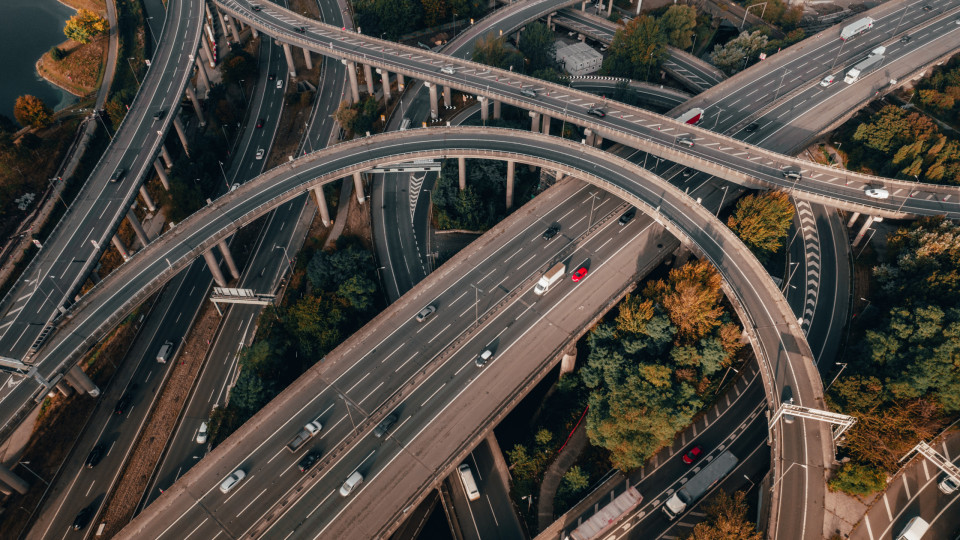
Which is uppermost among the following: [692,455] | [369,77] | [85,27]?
[85,27]

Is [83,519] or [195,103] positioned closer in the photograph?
[83,519]

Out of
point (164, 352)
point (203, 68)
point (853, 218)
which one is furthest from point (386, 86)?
point (853, 218)

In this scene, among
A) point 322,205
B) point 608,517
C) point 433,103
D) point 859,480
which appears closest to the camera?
point 859,480

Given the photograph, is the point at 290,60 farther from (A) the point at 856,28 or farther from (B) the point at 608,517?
(A) the point at 856,28

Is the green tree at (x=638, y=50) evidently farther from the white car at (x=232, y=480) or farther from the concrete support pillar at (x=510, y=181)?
the white car at (x=232, y=480)

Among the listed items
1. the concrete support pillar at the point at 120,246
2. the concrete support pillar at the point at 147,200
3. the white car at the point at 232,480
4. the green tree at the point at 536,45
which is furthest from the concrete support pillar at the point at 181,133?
the white car at the point at 232,480

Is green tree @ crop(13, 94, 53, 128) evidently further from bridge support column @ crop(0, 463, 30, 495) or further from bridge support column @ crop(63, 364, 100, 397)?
bridge support column @ crop(0, 463, 30, 495)
